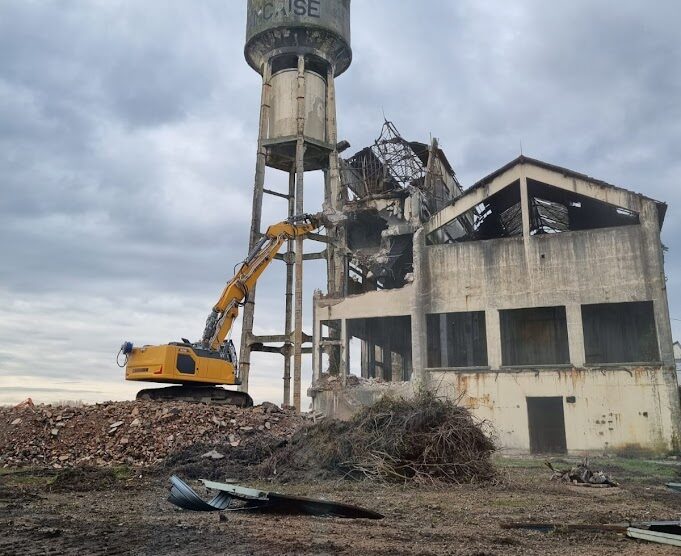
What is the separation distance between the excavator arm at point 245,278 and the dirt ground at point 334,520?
635 cm

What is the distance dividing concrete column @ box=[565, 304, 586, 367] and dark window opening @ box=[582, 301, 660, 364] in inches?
153

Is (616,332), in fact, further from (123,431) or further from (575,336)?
(123,431)

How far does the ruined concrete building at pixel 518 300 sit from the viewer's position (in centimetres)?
2145

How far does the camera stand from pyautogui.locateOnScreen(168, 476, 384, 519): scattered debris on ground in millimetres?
7919

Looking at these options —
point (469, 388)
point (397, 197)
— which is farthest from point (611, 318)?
point (397, 197)

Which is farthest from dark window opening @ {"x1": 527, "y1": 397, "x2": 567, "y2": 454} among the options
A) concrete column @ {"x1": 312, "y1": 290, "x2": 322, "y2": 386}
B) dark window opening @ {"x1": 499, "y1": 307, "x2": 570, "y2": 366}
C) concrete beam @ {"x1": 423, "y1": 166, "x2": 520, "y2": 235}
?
concrete column @ {"x1": 312, "y1": 290, "x2": 322, "y2": 386}

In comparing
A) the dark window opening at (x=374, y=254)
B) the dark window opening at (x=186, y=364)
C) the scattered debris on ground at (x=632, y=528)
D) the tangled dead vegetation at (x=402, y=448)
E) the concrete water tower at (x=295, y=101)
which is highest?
the concrete water tower at (x=295, y=101)

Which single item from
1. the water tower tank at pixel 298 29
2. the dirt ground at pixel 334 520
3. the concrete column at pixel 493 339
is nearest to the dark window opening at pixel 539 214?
the concrete column at pixel 493 339

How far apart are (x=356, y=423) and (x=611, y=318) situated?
18.2 m

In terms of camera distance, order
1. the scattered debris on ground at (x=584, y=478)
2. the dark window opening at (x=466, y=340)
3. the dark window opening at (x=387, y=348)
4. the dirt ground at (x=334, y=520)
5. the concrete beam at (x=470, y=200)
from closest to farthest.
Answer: the dirt ground at (x=334, y=520), the scattered debris on ground at (x=584, y=478), the concrete beam at (x=470, y=200), the dark window opening at (x=466, y=340), the dark window opening at (x=387, y=348)

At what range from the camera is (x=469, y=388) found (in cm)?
2303

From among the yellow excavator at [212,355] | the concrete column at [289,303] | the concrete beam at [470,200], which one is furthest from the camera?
the concrete column at [289,303]

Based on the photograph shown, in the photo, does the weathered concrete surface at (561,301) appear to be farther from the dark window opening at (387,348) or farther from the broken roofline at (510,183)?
A: the dark window opening at (387,348)

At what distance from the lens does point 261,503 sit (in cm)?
836
